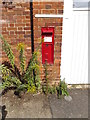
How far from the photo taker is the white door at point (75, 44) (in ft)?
11.2

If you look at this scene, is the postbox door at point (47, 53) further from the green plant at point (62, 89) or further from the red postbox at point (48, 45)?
the green plant at point (62, 89)

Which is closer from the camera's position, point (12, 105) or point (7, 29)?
point (12, 105)

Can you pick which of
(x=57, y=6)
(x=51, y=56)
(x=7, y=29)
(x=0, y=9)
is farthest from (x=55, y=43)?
(x=0, y=9)

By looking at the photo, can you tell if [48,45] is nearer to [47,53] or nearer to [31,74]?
[47,53]

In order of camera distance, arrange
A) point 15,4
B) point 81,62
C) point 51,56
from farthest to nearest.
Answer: point 81,62, point 51,56, point 15,4

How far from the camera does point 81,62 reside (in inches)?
147

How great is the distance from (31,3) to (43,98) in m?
1.92

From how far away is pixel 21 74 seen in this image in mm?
3646

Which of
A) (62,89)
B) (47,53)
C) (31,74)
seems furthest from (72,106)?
(47,53)

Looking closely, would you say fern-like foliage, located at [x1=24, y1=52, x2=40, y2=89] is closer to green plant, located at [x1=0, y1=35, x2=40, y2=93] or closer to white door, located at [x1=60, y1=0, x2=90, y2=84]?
green plant, located at [x1=0, y1=35, x2=40, y2=93]

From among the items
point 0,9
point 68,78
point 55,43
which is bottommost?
point 68,78

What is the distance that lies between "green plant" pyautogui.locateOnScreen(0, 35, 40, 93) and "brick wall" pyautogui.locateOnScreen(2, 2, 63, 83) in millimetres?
257

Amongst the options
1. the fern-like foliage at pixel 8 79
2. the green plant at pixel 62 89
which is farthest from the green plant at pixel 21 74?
the green plant at pixel 62 89

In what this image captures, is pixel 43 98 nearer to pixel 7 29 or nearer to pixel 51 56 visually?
pixel 51 56
